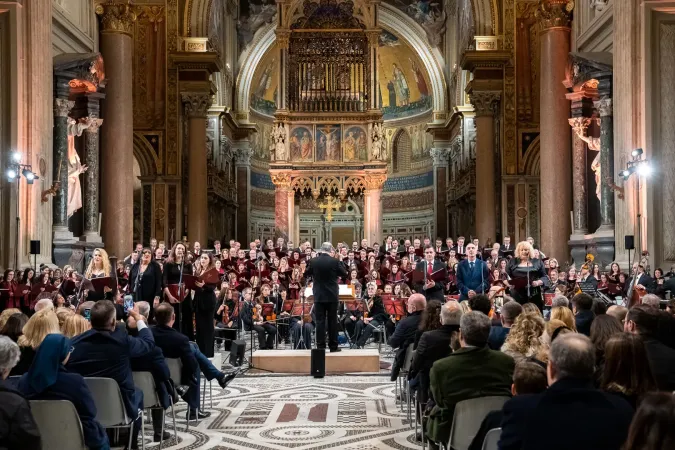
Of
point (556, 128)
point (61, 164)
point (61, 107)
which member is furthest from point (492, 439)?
point (556, 128)

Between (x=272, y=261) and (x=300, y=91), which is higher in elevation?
(x=300, y=91)

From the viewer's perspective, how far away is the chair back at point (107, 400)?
5984 millimetres

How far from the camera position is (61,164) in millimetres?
16703

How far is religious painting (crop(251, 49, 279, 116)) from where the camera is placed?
37656 mm

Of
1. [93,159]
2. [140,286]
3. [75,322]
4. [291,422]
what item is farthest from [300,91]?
[75,322]

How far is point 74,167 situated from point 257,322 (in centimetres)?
563

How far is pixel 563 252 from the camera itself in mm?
20766

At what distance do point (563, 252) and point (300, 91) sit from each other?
43.9 ft

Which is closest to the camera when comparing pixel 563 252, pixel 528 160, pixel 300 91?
pixel 563 252

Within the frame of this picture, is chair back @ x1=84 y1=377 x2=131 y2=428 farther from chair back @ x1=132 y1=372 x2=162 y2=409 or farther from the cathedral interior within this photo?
the cathedral interior

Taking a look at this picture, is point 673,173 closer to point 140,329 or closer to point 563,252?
point 563,252

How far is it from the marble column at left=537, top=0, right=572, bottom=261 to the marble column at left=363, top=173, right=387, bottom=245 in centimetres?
974

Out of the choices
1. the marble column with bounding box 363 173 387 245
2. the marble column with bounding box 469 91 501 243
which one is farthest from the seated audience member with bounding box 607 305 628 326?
the marble column with bounding box 363 173 387 245

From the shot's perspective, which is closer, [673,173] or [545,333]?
[545,333]
